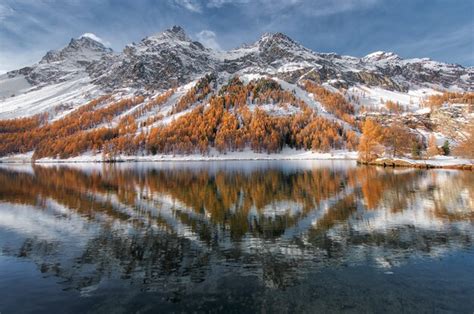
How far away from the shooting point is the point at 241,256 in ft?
85.3

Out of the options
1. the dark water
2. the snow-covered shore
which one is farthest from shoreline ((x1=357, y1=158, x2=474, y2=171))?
the dark water

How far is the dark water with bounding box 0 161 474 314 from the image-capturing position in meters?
18.6

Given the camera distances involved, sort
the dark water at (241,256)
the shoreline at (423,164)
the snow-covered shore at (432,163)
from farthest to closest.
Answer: the snow-covered shore at (432,163), the shoreline at (423,164), the dark water at (241,256)

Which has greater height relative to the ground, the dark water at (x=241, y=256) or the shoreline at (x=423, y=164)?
the shoreline at (x=423, y=164)

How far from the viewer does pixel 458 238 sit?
98.2ft

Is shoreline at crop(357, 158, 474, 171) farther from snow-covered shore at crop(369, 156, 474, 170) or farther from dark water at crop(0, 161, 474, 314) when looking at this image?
dark water at crop(0, 161, 474, 314)

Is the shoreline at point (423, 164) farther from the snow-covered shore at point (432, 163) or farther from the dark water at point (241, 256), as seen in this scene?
the dark water at point (241, 256)

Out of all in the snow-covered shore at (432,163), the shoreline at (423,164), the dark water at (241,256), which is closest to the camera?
the dark water at (241,256)

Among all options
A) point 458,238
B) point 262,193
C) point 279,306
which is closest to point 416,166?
point 262,193

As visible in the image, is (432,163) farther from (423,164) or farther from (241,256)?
(241,256)

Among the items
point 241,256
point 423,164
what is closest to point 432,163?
point 423,164

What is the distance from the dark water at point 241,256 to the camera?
18.6 metres

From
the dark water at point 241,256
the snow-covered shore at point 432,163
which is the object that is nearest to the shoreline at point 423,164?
the snow-covered shore at point 432,163

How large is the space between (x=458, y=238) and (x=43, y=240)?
42528mm
